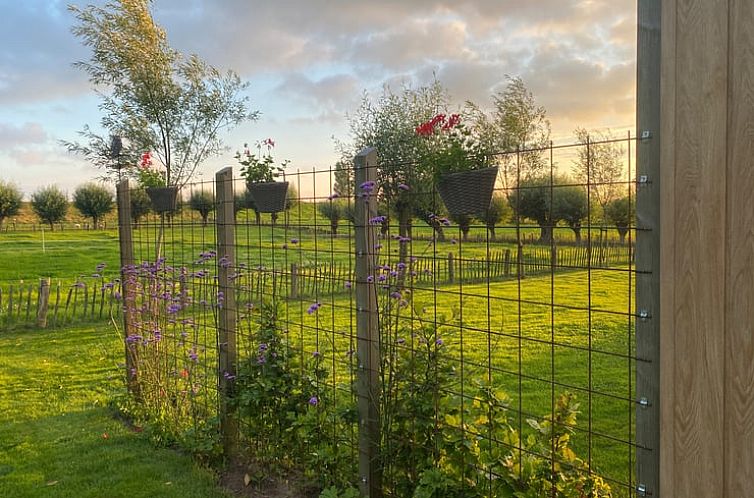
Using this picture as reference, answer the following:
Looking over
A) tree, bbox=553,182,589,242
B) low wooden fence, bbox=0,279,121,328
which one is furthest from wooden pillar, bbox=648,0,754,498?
low wooden fence, bbox=0,279,121,328

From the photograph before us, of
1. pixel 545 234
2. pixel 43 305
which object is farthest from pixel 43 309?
pixel 545 234

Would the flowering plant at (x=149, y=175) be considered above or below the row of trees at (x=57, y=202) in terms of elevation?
below

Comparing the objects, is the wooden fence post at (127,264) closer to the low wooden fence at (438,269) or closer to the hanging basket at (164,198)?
the hanging basket at (164,198)

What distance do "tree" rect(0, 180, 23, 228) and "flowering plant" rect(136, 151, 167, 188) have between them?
32.5m

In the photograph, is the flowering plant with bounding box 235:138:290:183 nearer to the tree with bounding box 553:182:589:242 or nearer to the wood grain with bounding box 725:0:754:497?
the tree with bounding box 553:182:589:242

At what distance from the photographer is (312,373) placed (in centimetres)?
350

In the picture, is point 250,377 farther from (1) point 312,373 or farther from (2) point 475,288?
(2) point 475,288

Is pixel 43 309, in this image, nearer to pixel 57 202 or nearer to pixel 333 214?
pixel 333 214

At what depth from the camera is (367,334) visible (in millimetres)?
2990

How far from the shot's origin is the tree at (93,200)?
3397 cm

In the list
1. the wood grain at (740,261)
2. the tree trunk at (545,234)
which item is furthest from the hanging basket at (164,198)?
the wood grain at (740,261)

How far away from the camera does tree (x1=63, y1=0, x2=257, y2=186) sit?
10.1 metres

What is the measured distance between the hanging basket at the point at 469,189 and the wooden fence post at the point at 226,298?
186cm

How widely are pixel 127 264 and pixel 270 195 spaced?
2189 millimetres
